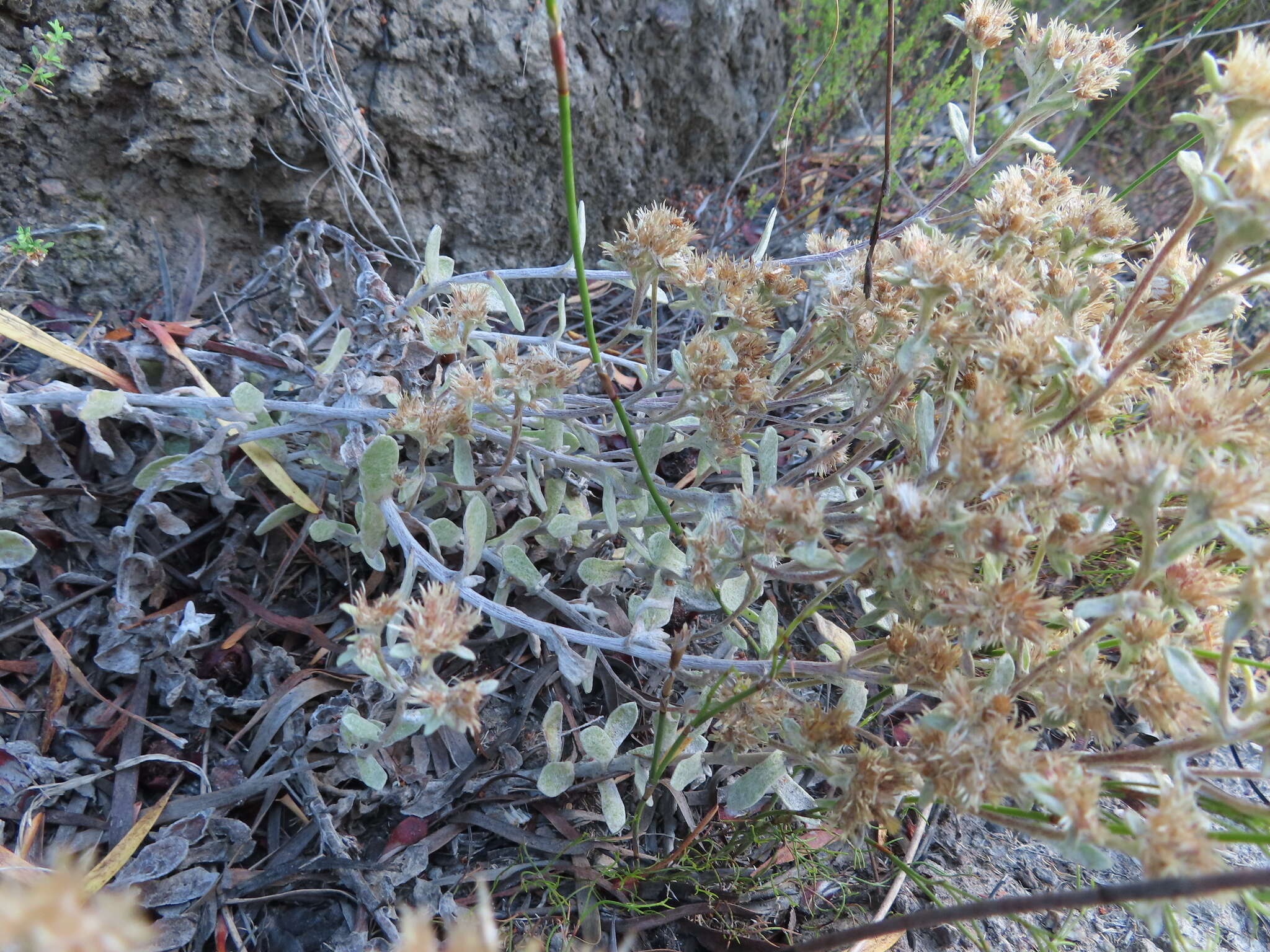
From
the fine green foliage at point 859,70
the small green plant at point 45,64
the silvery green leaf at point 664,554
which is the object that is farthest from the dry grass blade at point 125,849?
the fine green foliage at point 859,70

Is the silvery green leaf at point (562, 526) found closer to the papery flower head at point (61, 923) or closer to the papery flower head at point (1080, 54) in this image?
the papery flower head at point (61, 923)

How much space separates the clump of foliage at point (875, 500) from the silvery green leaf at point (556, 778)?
11mm

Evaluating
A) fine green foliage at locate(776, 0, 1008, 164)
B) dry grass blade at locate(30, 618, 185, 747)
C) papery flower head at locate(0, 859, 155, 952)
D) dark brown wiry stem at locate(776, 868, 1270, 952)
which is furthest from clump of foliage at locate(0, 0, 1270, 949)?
fine green foliage at locate(776, 0, 1008, 164)

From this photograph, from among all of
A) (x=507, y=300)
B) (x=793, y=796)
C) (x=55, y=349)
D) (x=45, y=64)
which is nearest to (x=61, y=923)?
(x=793, y=796)

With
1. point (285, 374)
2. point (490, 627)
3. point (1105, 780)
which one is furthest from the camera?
point (285, 374)

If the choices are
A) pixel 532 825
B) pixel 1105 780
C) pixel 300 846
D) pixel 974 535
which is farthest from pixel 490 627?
pixel 1105 780

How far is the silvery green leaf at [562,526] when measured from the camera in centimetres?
154

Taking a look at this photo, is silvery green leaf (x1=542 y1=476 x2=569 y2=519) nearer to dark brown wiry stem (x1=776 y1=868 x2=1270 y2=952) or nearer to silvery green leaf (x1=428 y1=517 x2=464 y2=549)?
silvery green leaf (x1=428 y1=517 x2=464 y2=549)

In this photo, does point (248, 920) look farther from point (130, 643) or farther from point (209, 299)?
point (209, 299)

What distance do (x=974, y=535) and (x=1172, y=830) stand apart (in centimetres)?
37

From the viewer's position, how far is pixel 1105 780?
107 cm

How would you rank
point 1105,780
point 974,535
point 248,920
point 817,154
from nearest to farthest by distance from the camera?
point 974,535
point 1105,780
point 248,920
point 817,154

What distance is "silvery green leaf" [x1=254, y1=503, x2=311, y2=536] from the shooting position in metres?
1.50

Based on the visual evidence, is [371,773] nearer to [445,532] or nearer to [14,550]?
[445,532]
